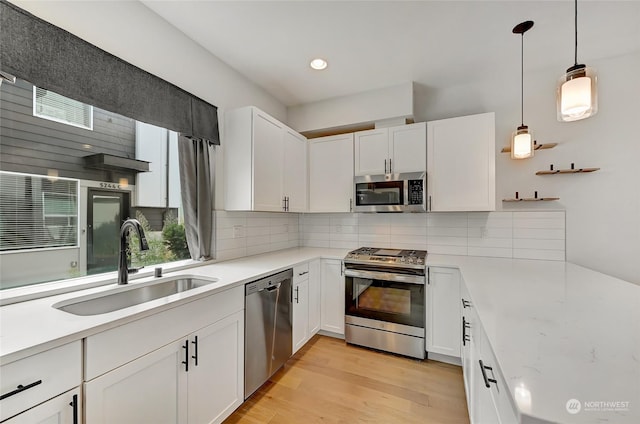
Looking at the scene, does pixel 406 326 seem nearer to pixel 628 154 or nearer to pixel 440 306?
pixel 440 306

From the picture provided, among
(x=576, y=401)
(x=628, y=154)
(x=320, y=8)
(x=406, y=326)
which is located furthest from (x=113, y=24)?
(x=628, y=154)

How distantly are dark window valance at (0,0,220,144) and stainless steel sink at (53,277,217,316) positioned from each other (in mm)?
1090

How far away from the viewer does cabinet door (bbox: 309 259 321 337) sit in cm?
268

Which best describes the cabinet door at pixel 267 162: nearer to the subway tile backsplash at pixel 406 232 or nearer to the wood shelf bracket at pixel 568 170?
the subway tile backsplash at pixel 406 232

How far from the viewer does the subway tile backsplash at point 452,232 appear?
252cm

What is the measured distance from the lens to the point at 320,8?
70.7 inches

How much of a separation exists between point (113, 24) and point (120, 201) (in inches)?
44.0

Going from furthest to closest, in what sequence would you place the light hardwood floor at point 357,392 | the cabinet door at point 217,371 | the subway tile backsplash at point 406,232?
the subway tile backsplash at point 406,232 < the light hardwood floor at point 357,392 < the cabinet door at point 217,371

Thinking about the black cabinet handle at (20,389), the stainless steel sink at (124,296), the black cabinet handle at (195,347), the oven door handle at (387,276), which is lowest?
the black cabinet handle at (195,347)

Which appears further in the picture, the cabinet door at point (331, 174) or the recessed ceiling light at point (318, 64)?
the cabinet door at point (331, 174)

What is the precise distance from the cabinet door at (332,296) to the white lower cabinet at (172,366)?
3.96ft

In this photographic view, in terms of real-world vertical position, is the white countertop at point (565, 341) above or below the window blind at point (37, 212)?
below

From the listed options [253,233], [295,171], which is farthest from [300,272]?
[295,171]

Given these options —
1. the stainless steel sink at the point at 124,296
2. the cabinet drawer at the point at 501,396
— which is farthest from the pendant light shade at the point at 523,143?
the stainless steel sink at the point at 124,296
